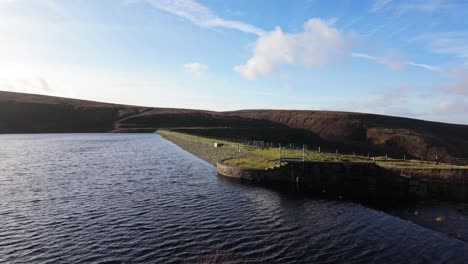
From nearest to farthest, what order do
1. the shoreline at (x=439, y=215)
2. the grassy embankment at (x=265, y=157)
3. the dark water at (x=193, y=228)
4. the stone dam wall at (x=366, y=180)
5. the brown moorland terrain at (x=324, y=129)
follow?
the dark water at (x=193, y=228) → the shoreline at (x=439, y=215) → the stone dam wall at (x=366, y=180) → the grassy embankment at (x=265, y=157) → the brown moorland terrain at (x=324, y=129)

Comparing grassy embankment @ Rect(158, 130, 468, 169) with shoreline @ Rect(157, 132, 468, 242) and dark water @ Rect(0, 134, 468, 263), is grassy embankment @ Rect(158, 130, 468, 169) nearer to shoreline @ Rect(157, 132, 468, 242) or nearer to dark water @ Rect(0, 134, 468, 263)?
dark water @ Rect(0, 134, 468, 263)

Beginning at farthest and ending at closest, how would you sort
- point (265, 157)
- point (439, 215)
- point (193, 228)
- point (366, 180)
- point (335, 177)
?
point (265, 157), point (335, 177), point (366, 180), point (439, 215), point (193, 228)

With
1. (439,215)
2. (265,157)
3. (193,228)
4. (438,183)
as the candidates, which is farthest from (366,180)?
(193,228)

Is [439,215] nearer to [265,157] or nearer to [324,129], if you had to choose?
[265,157]

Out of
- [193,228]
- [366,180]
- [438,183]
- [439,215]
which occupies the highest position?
[438,183]

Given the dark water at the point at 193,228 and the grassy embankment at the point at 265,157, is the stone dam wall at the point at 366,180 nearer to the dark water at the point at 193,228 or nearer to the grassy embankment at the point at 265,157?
the grassy embankment at the point at 265,157

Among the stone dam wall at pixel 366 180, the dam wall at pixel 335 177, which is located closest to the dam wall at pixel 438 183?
the stone dam wall at pixel 366 180

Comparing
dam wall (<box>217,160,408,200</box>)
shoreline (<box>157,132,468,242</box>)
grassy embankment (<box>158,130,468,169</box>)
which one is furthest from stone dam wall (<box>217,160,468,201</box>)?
shoreline (<box>157,132,468,242</box>)

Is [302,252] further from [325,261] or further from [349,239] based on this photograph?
[349,239]

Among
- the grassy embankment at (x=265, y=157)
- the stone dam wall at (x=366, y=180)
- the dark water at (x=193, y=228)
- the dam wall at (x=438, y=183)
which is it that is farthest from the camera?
the grassy embankment at (x=265, y=157)
